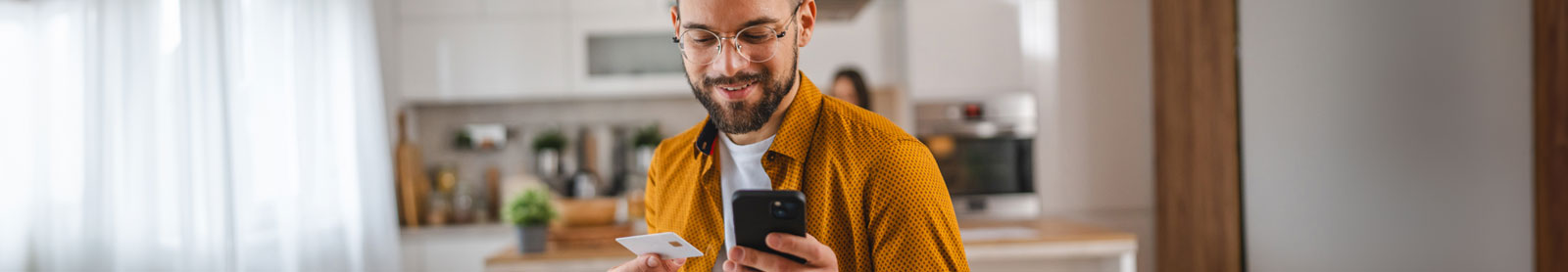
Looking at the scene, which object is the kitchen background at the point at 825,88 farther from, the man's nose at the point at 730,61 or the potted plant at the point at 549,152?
the man's nose at the point at 730,61

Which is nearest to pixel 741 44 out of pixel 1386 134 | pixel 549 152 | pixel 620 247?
pixel 620 247

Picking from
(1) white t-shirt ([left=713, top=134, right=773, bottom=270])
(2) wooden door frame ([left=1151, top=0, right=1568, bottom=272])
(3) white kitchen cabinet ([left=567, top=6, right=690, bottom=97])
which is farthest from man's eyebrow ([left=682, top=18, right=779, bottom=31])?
(3) white kitchen cabinet ([left=567, top=6, right=690, bottom=97])

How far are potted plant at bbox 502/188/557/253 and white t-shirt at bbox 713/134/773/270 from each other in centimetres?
162

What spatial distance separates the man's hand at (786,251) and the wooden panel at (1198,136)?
8.02 feet

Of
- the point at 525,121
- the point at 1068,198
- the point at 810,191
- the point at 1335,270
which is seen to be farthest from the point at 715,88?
the point at 525,121

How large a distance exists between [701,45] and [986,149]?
3019 mm

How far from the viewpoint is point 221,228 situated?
209 centimetres

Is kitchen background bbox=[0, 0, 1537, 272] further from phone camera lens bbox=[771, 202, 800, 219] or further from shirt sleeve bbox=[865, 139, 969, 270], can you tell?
phone camera lens bbox=[771, 202, 800, 219]

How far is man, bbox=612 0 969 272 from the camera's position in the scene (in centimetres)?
64

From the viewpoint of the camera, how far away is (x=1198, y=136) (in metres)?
2.90

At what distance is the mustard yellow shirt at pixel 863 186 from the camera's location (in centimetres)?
68

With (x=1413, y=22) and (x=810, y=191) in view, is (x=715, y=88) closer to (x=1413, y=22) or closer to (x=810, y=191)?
(x=810, y=191)

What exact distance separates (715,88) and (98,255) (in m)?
1.85

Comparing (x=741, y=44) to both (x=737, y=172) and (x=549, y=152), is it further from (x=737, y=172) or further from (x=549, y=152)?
(x=549, y=152)
